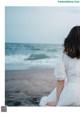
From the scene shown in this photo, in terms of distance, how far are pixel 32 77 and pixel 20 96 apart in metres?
0.19

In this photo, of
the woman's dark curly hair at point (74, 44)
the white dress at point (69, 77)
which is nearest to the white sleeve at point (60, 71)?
the white dress at point (69, 77)

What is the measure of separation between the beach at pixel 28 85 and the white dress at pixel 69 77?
77 millimetres

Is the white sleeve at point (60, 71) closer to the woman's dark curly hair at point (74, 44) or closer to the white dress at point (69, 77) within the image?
the white dress at point (69, 77)

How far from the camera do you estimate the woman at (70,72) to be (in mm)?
3621

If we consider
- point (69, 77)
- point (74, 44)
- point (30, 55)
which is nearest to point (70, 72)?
point (69, 77)

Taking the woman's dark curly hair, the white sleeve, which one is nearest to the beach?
the white sleeve

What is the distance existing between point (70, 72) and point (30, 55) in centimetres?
34

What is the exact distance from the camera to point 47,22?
12.1 ft

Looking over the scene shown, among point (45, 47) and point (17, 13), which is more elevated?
point (17, 13)

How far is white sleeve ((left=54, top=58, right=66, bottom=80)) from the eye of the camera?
143 inches

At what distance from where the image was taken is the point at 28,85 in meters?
3.70

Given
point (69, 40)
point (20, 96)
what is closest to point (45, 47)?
point (69, 40)
